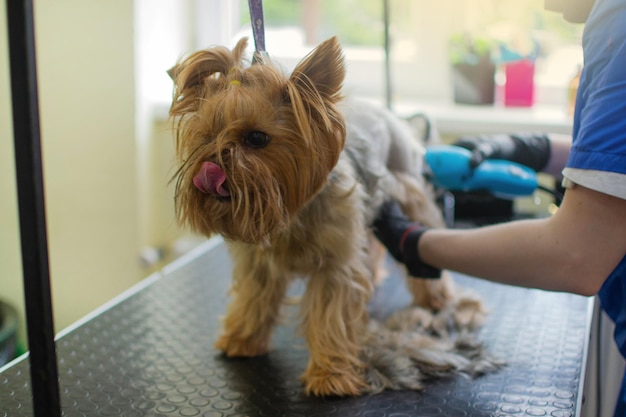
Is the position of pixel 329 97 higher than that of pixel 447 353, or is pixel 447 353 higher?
pixel 329 97

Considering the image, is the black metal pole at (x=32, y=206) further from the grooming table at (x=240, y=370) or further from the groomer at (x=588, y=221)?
the groomer at (x=588, y=221)

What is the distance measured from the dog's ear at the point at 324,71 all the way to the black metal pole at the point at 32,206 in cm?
42

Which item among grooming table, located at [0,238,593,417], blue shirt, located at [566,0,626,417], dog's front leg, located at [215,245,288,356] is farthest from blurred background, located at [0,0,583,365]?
blue shirt, located at [566,0,626,417]

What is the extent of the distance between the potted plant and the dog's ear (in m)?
1.54

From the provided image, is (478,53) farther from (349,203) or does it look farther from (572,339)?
(349,203)

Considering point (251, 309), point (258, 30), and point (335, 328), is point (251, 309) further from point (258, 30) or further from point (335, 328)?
point (258, 30)

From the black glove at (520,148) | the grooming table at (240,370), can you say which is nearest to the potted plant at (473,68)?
the black glove at (520,148)

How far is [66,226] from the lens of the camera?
243 cm

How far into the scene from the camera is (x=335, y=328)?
3.84 feet

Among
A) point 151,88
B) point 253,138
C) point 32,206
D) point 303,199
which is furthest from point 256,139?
point 151,88

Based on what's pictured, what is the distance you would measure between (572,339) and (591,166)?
58cm

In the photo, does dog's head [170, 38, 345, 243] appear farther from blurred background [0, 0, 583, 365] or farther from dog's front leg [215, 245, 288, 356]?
blurred background [0, 0, 583, 365]

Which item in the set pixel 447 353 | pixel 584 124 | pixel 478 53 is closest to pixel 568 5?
pixel 584 124

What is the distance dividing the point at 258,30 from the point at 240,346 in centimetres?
59
